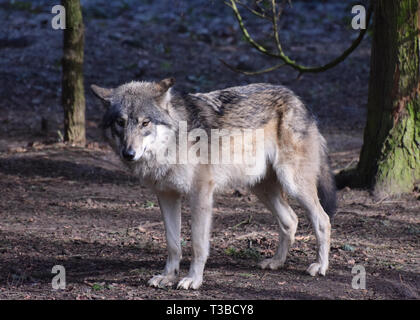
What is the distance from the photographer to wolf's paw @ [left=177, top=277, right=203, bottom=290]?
4566 millimetres

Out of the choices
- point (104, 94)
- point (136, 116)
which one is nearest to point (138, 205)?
point (104, 94)

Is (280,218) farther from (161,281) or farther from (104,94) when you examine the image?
(104,94)

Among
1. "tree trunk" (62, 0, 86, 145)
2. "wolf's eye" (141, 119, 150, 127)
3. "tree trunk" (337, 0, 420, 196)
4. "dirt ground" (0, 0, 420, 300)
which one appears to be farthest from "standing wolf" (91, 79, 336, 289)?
"tree trunk" (62, 0, 86, 145)

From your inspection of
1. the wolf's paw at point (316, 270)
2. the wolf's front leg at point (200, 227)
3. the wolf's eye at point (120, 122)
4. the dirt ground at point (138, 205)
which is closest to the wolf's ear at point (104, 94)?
the wolf's eye at point (120, 122)

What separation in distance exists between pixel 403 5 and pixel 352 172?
2.07 m

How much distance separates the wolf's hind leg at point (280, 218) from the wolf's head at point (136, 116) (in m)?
1.23

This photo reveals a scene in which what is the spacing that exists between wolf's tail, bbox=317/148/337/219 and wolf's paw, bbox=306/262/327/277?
582mm

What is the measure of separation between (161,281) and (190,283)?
10.0 inches

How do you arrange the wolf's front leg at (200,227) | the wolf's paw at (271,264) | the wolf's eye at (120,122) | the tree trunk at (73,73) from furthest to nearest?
1. the tree trunk at (73,73)
2. the wolf's paw at (271,264)
3. the wolf's front leg at (200,227)
4. the wolf's eye at (120,122)

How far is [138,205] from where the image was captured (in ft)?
23.2

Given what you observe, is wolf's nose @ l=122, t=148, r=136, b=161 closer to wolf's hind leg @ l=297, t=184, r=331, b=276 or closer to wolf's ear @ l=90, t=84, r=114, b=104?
wolf's ear @ l=90, t=84, r=114, b=104

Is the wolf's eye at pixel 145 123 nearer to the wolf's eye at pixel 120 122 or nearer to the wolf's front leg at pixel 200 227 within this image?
the wolf's eye at pixel 120 122

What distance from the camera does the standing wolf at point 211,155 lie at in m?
4.61

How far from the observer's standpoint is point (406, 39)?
683 centimetres
